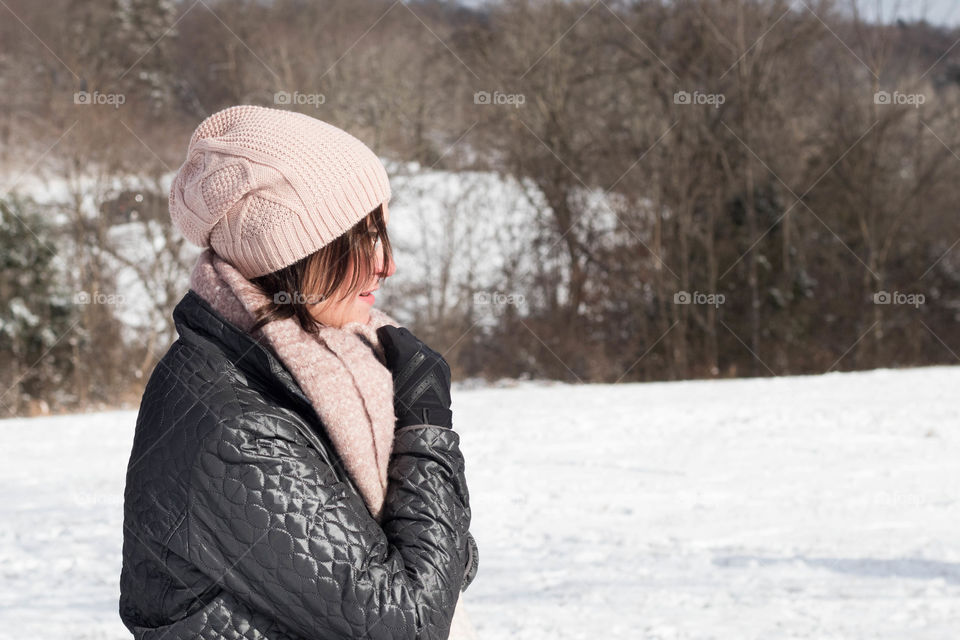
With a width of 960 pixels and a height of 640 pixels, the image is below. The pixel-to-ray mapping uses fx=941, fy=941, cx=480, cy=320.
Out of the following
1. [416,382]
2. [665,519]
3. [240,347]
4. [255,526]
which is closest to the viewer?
[255,526]

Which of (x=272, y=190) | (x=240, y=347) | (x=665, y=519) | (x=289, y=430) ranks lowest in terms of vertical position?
(x=665, y=519)

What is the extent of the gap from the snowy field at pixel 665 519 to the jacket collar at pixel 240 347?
3250mm

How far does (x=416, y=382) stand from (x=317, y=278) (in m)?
0.23

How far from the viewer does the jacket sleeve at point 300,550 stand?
4.25 feet

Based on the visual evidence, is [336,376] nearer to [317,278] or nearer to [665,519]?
[317,278]

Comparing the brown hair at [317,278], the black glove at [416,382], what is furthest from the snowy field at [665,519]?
the brown hair at [317,278]

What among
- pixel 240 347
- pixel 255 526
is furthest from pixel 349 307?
pixel 255 526

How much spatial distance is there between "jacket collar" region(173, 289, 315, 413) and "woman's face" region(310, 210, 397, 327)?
14 centimetres

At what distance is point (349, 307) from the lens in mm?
1527

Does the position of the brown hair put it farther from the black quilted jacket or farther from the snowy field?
the snowy field

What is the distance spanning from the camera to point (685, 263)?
69.0ft

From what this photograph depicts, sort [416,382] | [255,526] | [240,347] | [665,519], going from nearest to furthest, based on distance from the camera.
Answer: [255,526], [240,347], [416,382], [665,519]

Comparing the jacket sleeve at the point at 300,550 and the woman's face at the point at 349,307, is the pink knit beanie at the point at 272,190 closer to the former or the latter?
the woman's face at the point at 349,307

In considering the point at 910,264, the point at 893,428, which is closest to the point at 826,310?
the point at 910,264
